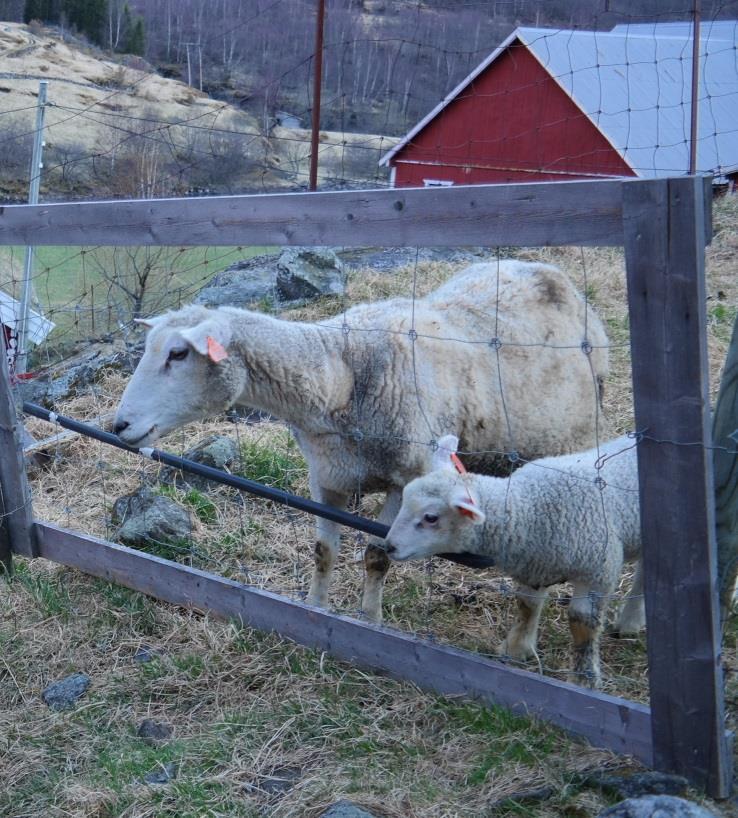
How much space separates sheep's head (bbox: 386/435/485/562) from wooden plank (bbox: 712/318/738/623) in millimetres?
805

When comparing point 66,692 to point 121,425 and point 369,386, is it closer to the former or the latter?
point 121,425

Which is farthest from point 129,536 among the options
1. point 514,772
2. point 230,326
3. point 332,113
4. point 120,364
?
point 332,113

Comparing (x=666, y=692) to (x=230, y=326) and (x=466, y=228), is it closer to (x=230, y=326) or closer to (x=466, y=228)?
(x=466, y=228)

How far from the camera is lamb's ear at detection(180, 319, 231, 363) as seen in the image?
10.7ft

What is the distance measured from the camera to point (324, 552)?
12.7 ft

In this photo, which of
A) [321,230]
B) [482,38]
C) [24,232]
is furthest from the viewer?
[482,38]

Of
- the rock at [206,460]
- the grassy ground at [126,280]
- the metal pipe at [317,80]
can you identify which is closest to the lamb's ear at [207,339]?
the rock at [206,460]

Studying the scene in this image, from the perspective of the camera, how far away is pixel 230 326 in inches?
137

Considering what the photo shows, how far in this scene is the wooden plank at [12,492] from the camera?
4152 mm

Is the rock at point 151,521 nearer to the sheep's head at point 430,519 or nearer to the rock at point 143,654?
the rock at point 143,654

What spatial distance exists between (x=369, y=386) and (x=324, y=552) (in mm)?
791

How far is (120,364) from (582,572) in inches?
205

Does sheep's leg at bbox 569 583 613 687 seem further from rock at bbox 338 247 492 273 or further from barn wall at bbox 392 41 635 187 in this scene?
barn wall at bbox 392 41 635 187

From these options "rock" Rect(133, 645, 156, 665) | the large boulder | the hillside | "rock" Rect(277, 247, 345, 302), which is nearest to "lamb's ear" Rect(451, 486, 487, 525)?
"rock" Rect(133, 645, 156, 665)
